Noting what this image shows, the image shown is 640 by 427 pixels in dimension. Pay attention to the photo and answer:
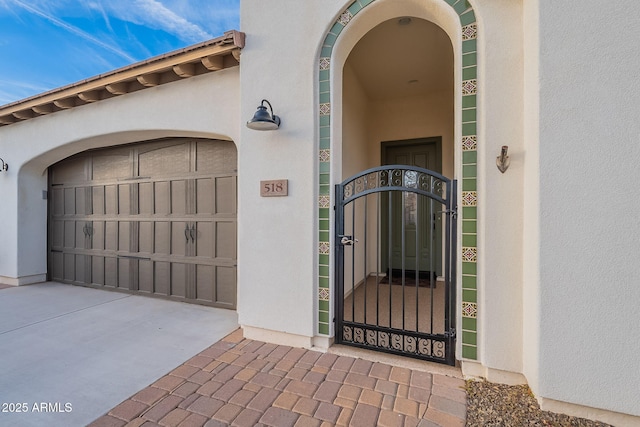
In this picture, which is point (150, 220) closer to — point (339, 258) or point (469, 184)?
point (339, 258)

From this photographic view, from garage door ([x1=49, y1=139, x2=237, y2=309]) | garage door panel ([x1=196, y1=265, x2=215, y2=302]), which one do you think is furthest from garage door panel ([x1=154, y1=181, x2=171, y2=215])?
garage door panel ([x1=196, y1=265, x2=215, y2=302])

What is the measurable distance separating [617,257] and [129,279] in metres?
6.15

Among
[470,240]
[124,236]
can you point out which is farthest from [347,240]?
[124,236]

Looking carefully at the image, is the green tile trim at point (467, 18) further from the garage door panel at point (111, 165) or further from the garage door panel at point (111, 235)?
the garage door panel at point (111, 235)

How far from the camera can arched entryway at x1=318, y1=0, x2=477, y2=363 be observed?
7.89 feet

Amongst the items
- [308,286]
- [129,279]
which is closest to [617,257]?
[308,286]

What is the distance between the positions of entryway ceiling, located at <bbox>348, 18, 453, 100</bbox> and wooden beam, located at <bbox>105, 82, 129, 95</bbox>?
10.8 feet

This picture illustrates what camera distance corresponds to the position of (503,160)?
7.18 ft

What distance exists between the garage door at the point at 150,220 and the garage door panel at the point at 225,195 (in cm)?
1

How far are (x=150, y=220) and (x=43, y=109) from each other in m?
2.71

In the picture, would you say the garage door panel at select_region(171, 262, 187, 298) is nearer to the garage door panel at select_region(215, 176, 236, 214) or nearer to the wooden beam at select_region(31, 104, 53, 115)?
the garage door panel at select_region(215, 176, 236, 214)

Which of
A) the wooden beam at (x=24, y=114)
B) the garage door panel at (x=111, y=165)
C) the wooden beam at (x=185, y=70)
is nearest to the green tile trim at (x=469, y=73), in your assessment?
the wooden beam at (x=185, y=70)

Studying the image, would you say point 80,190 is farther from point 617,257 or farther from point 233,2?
point 617,257

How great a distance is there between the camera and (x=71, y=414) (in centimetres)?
198
